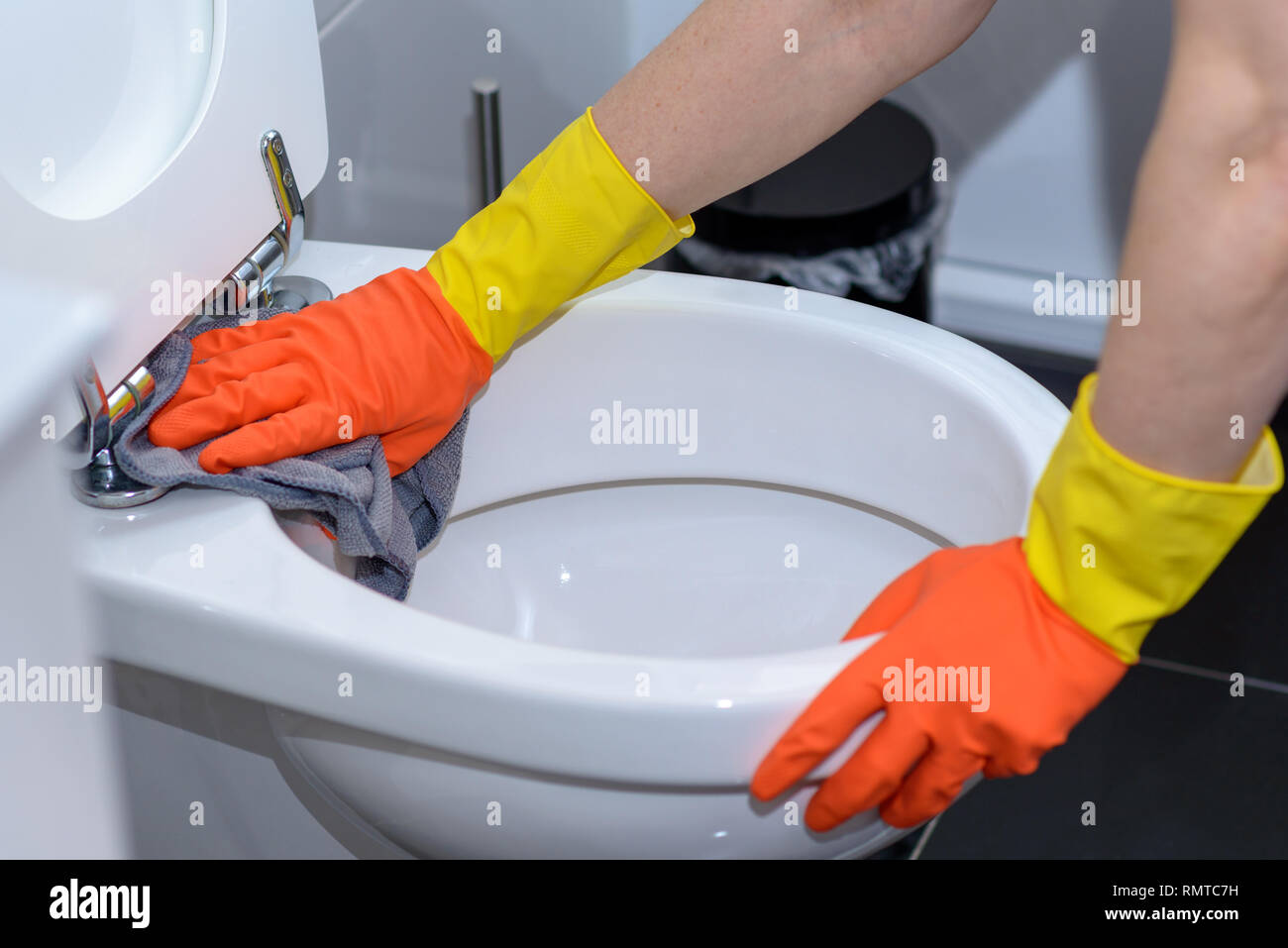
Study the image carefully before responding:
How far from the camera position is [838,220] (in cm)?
115

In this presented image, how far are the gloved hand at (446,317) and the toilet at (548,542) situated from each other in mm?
39

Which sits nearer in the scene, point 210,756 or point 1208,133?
point 1208,133

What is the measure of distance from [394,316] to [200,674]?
0.22 meters

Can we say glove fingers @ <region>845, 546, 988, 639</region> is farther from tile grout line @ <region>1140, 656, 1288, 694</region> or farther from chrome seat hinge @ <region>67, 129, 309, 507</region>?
tile grout line @ <region>1140, 656, 1288, 694</region>

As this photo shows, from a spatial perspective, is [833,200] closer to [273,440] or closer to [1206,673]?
[1206,673]

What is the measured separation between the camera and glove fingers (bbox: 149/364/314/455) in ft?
1.94

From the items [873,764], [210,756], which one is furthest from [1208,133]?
[210,756]

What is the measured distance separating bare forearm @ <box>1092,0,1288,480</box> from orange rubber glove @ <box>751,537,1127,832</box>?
0.28 feet

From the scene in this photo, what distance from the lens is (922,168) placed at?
1.19 metres

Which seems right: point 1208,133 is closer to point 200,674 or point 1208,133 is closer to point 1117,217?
point 200,674

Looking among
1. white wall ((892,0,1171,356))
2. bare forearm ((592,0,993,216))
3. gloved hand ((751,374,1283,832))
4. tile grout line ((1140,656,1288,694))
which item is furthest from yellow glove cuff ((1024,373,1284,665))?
white wall ((892,0,1171,356))

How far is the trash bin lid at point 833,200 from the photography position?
1152 millimetres

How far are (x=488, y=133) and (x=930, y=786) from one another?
24.9 inches

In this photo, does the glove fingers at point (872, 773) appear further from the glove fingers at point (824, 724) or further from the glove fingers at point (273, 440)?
the glove fingers at point (273, 440)
